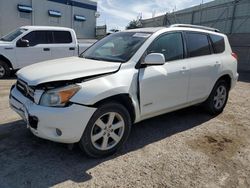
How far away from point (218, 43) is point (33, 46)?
661 centimetres

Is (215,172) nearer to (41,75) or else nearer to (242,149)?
(242,149)

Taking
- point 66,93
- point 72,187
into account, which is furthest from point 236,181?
point 66,93

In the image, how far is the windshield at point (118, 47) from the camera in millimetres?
3923

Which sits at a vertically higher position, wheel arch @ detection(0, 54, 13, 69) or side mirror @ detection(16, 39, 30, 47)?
side mirror @ detection(16, 39, 30, 47)

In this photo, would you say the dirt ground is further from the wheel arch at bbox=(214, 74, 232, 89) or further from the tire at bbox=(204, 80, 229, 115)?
the wheel arch at bbox=(214, 74, 232, 89)

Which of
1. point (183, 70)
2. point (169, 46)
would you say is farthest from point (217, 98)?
point (169, 46)

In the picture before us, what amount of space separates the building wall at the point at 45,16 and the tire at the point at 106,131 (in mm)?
21002

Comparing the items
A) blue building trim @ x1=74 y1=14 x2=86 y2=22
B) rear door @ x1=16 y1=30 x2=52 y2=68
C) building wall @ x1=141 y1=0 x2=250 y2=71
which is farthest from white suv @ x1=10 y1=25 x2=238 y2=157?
blue building trim @ x1=74 y1=14 x2=86 y2=22

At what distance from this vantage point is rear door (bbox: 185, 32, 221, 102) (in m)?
4.66

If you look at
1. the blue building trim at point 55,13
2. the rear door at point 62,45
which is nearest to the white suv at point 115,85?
the rear door at point 62,45

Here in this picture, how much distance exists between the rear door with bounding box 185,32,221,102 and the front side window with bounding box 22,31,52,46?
6482 millimetres

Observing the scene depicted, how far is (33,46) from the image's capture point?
9.41m

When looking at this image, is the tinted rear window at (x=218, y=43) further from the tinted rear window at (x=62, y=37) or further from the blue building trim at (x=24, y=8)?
the blue building trim at (x=24, y=8)

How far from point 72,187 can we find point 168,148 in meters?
1.62
